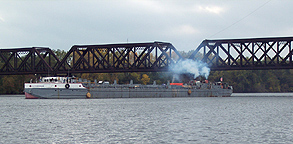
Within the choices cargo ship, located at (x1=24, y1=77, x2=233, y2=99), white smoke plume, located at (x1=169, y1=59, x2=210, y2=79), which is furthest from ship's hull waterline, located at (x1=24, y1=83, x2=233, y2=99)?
white smoke plume, located at (x1=169, y1=59, x2=210, y2=79)

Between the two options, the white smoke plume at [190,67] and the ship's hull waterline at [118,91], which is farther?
the white smoke plume at [190,67]

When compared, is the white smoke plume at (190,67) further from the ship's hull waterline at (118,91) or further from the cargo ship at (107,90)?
the ship's hull waterline at (118,91)

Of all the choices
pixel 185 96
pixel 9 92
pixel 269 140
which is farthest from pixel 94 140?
pixel 9 92

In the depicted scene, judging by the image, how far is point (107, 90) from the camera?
11875 centimetres

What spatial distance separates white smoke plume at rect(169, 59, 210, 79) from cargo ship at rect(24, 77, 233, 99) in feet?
18.1

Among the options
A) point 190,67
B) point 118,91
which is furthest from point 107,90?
point 190,67

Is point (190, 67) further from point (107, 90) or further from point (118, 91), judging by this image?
point (107, 90)

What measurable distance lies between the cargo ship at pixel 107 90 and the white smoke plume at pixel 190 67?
5.51 metres

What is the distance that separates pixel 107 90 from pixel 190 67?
32.1m

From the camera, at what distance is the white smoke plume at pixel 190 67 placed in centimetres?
12852

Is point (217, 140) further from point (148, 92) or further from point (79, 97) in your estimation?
point (148, 92)

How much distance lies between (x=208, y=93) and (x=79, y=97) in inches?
1981

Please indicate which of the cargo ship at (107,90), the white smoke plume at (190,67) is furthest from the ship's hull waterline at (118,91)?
the white smoke plume at (190,67)

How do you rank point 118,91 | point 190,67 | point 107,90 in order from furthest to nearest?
point 190,67 < point 118,91 < point 107,90
